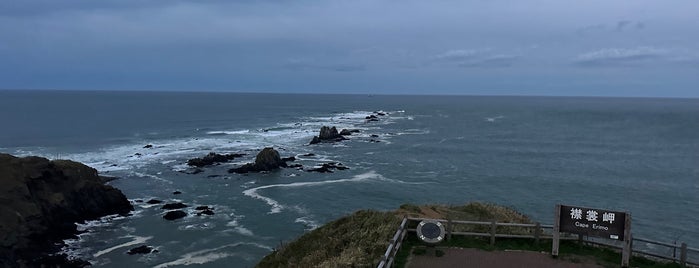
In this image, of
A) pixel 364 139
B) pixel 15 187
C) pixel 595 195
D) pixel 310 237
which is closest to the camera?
pixel 310 237

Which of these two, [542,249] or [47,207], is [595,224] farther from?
[47,207]

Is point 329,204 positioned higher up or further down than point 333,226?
further down

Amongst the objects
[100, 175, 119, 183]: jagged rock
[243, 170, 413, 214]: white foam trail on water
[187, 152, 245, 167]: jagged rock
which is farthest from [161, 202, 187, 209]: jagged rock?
[187, 152, 245, 167]: jagged rock

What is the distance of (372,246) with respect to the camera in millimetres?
15438

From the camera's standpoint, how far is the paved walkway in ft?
45.7

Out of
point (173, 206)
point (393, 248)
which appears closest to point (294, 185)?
point (173, 206)

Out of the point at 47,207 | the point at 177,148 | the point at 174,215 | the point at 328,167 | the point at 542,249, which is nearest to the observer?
the point at 542,249

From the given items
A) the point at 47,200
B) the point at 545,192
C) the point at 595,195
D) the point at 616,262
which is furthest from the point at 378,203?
the point at 616,262

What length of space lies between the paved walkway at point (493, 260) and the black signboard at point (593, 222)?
0.86m

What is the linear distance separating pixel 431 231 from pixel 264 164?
3923 centimetres

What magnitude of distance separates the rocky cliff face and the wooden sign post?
82.5ft

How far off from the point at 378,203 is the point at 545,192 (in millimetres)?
14536

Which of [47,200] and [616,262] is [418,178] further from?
[616,262]

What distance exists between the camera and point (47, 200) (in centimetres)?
3306
